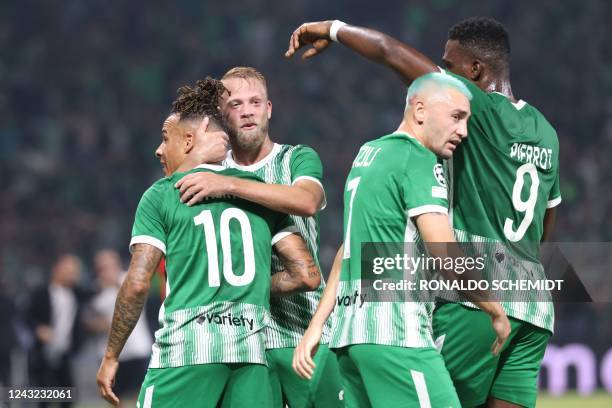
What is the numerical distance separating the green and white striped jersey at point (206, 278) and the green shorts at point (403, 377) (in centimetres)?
57

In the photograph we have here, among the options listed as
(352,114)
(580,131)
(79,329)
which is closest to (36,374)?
(79,329)

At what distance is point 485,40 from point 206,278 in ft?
6.43

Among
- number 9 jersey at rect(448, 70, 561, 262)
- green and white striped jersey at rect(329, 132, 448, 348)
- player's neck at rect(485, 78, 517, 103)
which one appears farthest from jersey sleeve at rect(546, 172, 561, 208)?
green and white striped jersey at rect(329, 132, 448, 348)

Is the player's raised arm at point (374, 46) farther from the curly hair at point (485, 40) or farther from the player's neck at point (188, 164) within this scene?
the player's neck at point (188, 164)

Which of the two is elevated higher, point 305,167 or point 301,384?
point 305,167

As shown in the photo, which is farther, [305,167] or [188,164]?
[305,167]

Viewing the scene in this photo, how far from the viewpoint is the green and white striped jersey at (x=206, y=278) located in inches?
178

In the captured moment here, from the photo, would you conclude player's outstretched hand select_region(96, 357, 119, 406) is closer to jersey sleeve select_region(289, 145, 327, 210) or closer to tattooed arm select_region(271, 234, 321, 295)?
tattooed arm select_region(271, 234, 321, 295)

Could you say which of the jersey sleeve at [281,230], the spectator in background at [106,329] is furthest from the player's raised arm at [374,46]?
the spectator in background at [106,329]

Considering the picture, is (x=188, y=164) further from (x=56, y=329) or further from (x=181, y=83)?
(x=181, y=83)

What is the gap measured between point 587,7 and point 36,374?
A: 12429 mm

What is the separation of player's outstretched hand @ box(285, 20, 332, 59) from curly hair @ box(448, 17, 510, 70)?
0.71 meters

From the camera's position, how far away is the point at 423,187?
4215 mm

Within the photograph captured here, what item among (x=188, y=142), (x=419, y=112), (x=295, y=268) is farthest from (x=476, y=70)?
(x=188, y=142)
